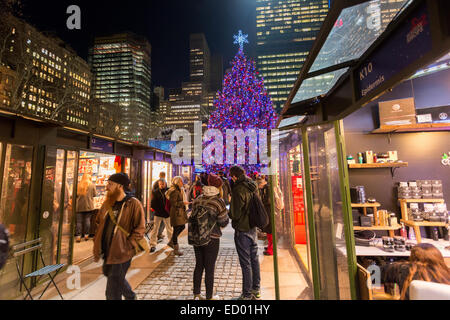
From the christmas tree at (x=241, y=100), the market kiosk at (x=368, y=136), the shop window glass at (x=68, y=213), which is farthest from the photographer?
the christmas tree at (x=241, y=100)

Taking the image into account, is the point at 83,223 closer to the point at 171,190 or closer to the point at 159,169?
the point at 171,190

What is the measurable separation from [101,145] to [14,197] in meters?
2.38

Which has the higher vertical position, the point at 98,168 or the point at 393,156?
the point at 98,168

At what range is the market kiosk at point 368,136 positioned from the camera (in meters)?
1.54

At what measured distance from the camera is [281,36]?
57750mm

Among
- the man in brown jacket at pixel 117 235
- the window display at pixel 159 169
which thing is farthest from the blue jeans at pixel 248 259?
the window display at pixel 159 169

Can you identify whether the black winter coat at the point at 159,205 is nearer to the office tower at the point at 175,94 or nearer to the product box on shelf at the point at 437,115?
the product box on shelf at the point at 437,115

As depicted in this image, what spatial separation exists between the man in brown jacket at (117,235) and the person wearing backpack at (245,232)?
136 cm

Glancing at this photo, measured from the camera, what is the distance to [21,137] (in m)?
3.68

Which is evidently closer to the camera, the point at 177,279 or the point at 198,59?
the point at 177,279

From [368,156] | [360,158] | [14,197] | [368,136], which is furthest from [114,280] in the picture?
[368,136]

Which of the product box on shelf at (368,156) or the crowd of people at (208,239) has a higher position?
the product box on shelf at (368,156)

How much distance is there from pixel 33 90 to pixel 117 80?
23611mm
